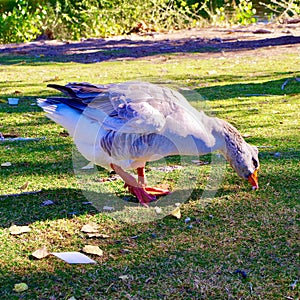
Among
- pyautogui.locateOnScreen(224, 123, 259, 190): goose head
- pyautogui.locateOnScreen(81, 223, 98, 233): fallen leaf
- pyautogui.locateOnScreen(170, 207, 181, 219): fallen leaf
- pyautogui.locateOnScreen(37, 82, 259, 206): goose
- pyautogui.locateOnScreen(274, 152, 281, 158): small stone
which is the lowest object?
pyautogui.locateOnScreen(274, 152, 281, 158): small stone

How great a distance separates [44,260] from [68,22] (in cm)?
1307

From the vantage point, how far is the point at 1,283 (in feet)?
9.71

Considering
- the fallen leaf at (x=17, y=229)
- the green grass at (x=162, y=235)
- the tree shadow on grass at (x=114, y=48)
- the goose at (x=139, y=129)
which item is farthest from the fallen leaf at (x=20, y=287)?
the tree shadow on grass at (x=114, y=48)

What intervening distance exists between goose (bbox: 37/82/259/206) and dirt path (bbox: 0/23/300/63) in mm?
7009

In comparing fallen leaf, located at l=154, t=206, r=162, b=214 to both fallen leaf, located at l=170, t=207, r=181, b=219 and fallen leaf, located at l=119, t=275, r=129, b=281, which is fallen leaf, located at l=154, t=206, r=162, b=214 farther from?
fallen leaf, located at l=119, t=275, r=129, b=281

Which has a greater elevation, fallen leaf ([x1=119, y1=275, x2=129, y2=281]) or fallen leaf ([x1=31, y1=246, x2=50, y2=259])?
fallen leaf ([x1=31, y1=246, x2=50, y2=259])

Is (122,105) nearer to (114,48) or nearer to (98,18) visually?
(114,48)

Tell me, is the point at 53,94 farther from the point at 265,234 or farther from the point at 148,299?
the point at 148,299

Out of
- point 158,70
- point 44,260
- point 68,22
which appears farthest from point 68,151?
point 68,22

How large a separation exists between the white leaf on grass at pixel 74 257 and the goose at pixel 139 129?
2.80 feet

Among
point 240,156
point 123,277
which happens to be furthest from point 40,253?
point 240,156

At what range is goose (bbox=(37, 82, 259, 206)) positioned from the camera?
3.79 m

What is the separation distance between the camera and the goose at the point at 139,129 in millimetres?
3795

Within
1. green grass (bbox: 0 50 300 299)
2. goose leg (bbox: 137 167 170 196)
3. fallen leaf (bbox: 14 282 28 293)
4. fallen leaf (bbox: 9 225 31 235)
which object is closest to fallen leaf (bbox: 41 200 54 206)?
green grass (bbox: 0 50 300 299)
